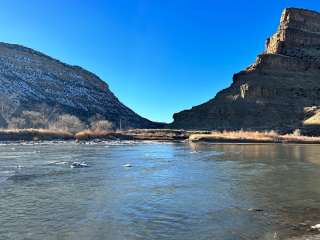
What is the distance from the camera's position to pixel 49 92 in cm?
15762

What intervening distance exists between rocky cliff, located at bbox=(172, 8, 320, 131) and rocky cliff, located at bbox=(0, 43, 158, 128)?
110 feet

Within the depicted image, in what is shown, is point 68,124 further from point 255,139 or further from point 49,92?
point 255,139

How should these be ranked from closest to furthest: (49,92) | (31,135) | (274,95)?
(31,135) → (274,95) → (49,92)

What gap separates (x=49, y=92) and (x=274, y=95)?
253ft

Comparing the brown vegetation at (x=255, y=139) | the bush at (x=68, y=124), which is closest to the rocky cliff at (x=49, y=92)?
the bush at (x=68, y=124)

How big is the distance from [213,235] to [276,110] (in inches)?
4941

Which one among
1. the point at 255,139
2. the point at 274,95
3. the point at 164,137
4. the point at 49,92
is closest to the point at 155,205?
the point at 255,139

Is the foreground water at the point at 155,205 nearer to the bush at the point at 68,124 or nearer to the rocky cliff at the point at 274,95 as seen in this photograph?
the rocky cliff at the point at 274,95

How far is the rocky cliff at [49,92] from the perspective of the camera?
5458 inches

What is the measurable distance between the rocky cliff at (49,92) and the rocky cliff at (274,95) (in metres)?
33.4

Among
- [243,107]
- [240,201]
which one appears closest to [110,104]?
[243,107]

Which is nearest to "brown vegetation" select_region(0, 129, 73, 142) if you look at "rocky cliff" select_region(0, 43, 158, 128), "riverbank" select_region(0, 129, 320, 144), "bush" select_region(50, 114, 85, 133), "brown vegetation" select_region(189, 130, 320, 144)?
"riverbank" select_region(0, 129, 320, 144)

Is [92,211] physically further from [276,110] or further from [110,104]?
[110,104]

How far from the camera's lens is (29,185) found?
19.8m
